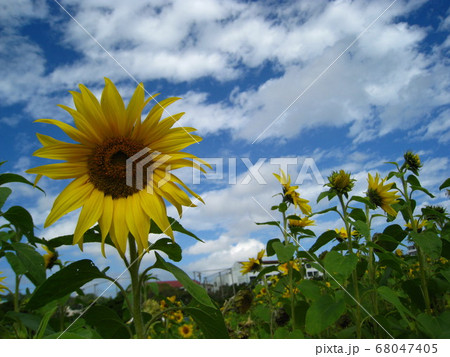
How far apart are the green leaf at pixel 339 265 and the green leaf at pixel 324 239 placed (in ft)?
1.23

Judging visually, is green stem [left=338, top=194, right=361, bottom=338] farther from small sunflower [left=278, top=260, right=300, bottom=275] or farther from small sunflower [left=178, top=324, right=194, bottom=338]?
small sunflower [left=178, top=324, right=194, bottom=338]

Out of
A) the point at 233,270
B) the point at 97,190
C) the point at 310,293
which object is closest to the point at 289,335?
the point at 310,293

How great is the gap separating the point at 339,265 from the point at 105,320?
0.94 m

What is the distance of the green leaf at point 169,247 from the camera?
1205 millimetres

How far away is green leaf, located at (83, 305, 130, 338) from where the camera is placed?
1.35m

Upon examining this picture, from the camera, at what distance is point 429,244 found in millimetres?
1958

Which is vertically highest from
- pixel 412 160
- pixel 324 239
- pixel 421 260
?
pixel 412 160

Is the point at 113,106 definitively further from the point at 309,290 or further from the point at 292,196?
the point at 292,196

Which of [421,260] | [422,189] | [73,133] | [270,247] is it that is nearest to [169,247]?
[73,133]

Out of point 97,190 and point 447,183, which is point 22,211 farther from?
point 447,183

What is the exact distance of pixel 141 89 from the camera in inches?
49.9

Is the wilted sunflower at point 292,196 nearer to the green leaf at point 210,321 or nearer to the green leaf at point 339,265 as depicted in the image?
the green leaf at point 339,265
